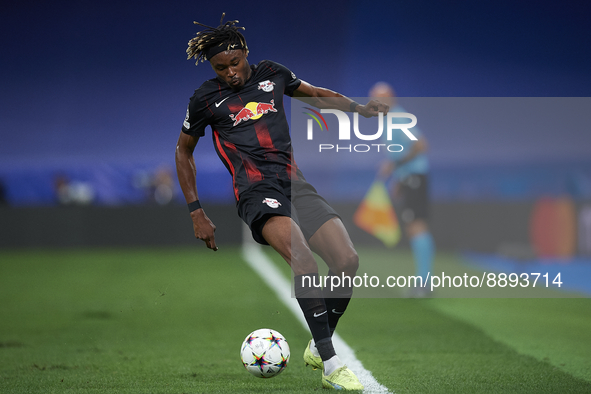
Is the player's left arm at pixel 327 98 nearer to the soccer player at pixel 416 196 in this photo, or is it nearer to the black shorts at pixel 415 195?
the soccer player at pixel 416 196

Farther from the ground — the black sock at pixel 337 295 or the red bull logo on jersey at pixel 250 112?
the red bull logo on jersey at pixel 250 112

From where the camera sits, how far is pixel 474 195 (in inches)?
540

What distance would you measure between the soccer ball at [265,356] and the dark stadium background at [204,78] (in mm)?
9818

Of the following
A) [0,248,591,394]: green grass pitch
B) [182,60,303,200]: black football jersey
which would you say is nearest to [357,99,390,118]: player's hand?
[182,60,303,200]: black football jersey

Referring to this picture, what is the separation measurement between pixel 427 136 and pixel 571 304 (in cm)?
587

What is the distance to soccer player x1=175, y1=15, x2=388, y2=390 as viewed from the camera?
3.59 meters

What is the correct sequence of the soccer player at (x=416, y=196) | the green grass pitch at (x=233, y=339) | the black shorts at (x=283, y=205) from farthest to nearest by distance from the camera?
the soccer player at (x=416, y=196), the green grass pitch at (x=233, y=339), the black shorts at (x=283, y=205)

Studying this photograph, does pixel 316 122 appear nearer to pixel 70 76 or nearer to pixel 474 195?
pixel 474 195

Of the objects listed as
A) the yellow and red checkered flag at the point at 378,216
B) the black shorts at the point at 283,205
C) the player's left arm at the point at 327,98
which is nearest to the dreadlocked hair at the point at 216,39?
the player's left arm at the point at 327,98

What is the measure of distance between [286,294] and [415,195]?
211 cm

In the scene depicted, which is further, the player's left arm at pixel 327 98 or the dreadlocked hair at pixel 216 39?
the player's left arm at pixel 327 98

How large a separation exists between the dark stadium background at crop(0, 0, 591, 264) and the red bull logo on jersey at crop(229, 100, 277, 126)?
30.8 feet

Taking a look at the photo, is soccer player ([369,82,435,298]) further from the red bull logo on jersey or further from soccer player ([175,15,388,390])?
the red bull logo on jersey

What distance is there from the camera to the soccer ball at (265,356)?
11.9 ft
